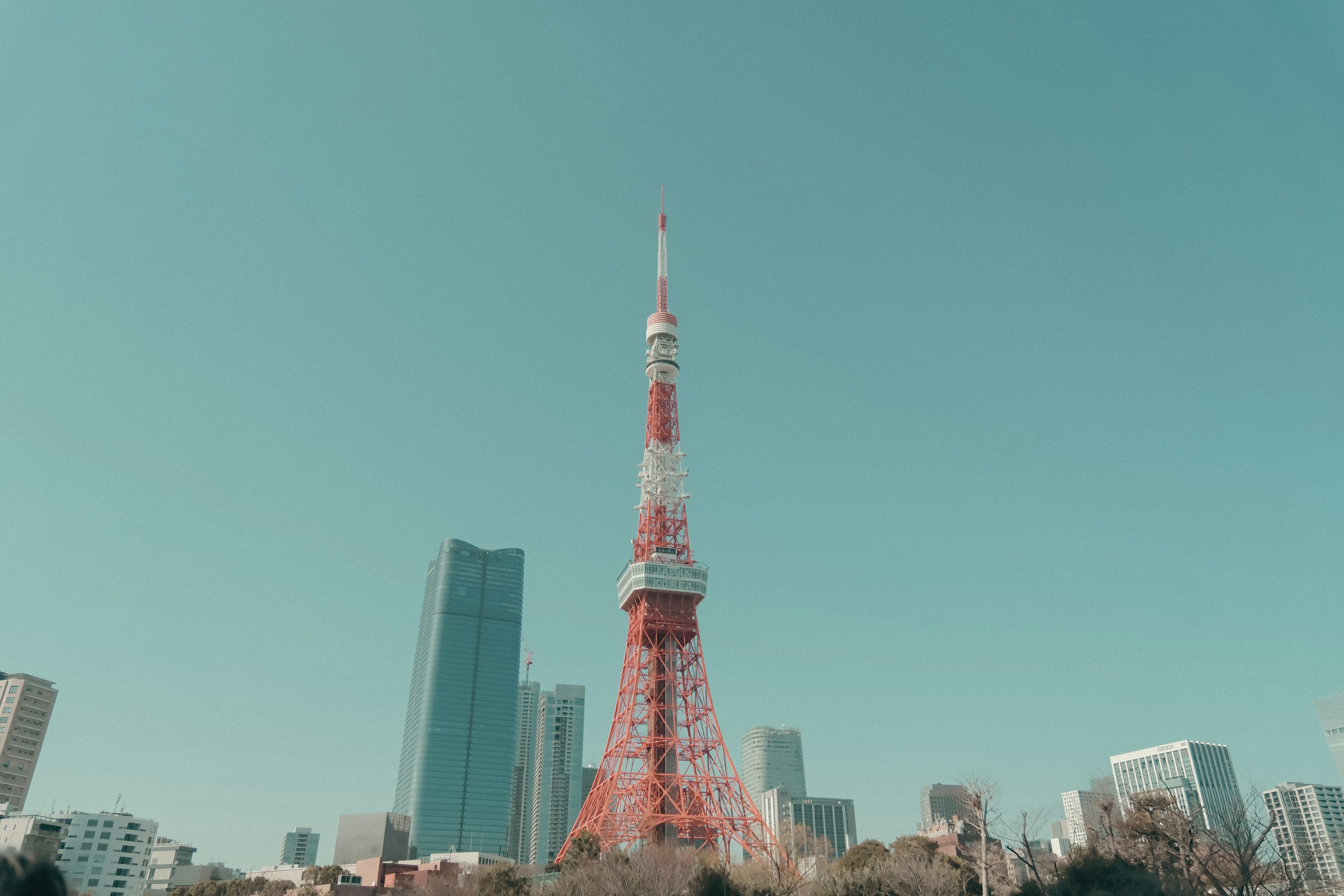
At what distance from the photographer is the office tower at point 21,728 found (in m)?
122

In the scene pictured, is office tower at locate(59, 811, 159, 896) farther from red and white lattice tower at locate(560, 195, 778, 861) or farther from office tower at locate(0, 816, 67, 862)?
red and white lattice tower at locate(560, 195, 778, 861)

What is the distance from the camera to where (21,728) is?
125 meters

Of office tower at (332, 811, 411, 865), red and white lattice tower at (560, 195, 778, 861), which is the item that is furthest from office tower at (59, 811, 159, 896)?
red and white lattice tower at (560, 195, 778, 861)

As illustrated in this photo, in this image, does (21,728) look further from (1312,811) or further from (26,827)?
(1312,811)

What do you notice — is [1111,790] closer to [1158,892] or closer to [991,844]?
[991,844]

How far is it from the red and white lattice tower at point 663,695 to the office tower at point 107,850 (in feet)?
213

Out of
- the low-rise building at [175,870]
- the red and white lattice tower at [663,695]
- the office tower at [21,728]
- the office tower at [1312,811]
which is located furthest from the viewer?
the office tower at [1312,811]

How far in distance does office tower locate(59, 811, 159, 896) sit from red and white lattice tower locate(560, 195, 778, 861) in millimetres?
64962

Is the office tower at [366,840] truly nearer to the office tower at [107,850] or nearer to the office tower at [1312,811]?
the office tower at [107,850]

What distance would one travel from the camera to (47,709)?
12938 cm

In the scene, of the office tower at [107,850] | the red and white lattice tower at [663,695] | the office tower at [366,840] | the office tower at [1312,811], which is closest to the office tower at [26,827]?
the office tower at [107,850]

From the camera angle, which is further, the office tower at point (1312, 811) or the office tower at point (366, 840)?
the office tower at point (1312, 811)

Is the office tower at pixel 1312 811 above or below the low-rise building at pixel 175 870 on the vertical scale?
above

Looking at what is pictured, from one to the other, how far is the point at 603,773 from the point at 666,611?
41.6 feet
